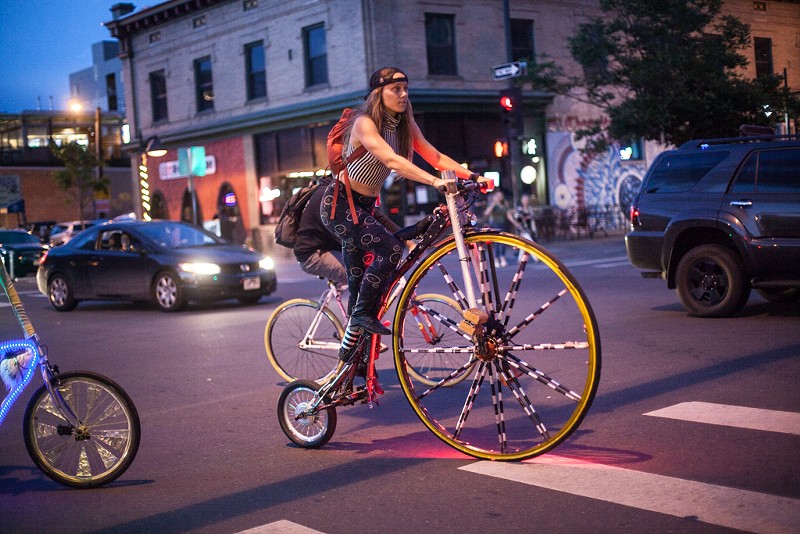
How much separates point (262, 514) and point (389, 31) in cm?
2886

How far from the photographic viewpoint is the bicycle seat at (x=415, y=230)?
538cm

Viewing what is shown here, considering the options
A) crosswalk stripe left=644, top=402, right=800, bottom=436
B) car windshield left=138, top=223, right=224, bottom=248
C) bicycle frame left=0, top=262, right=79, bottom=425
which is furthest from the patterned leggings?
car windshield left=138, top=223, right=224, bottom=248

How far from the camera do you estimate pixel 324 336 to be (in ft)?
25.3

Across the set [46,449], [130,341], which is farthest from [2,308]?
[130,341]

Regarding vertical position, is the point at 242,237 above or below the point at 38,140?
below

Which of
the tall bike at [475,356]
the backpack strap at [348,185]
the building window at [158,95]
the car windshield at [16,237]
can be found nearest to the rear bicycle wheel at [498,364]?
the tall bike at [475,356]

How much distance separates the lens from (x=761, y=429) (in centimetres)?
566

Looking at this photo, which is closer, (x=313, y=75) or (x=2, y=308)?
(x=2, y=308)

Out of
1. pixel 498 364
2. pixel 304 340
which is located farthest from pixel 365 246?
pixel 304 340

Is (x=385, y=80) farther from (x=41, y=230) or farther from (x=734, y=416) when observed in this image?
(x=41, y=230)

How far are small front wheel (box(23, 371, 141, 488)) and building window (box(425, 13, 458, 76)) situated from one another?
94.4 ft

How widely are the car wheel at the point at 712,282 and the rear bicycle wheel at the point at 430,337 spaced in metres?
4.74

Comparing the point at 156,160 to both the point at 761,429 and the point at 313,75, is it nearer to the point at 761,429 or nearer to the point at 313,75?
the point at 313,75

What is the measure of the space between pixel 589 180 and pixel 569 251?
451 inches
